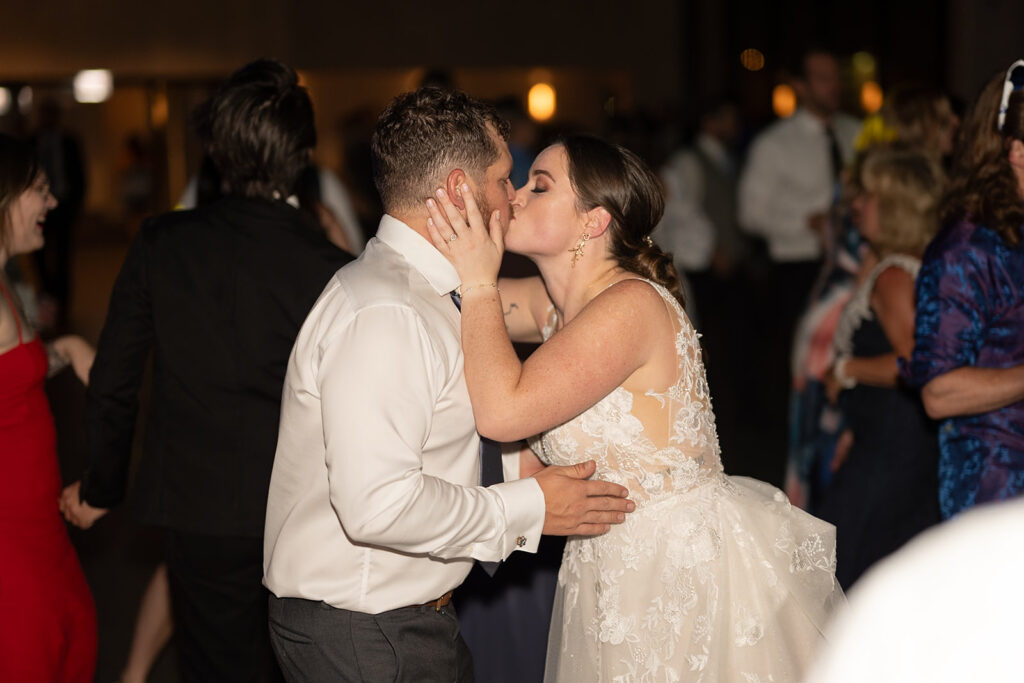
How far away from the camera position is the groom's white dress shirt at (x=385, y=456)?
1.62m

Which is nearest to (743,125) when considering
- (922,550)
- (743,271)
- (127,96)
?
(743,271)

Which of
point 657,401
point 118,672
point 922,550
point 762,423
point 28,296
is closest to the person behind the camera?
point 922,550

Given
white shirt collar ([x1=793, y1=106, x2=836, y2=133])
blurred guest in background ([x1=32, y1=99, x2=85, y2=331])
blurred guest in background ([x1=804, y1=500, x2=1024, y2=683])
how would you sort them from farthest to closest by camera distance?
blurred guest in background ([x1=32, y1=99, x2=85, y2=331])
white shirt collar ([x1=793, y1=106, x2=836, y2=133])
blurred guest in background ([x1=804, y1=500, x2=1024, y2=683])

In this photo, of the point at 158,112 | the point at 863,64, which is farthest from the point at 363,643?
the point at 863,64

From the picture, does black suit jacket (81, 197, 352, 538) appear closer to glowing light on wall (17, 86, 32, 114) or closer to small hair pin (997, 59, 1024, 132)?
small hair pin (997, 59, 1024, 132)

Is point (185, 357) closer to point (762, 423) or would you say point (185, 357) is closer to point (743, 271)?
point (762, 423)

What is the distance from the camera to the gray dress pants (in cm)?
178

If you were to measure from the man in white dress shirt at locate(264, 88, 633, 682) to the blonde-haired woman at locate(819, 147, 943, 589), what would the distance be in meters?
1.74

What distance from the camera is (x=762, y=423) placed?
648 cm

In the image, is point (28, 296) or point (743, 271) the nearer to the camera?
point (28, 296)

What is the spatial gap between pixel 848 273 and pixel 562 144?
7.42ft

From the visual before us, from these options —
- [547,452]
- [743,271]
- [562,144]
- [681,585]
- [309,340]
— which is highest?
[562,144]

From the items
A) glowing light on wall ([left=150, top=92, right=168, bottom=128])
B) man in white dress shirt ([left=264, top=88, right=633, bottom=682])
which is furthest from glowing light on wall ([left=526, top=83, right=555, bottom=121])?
man in white dress shirt ([left=264, top=88, right=633, bottom=682])

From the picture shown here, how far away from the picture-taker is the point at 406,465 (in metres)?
1.62
